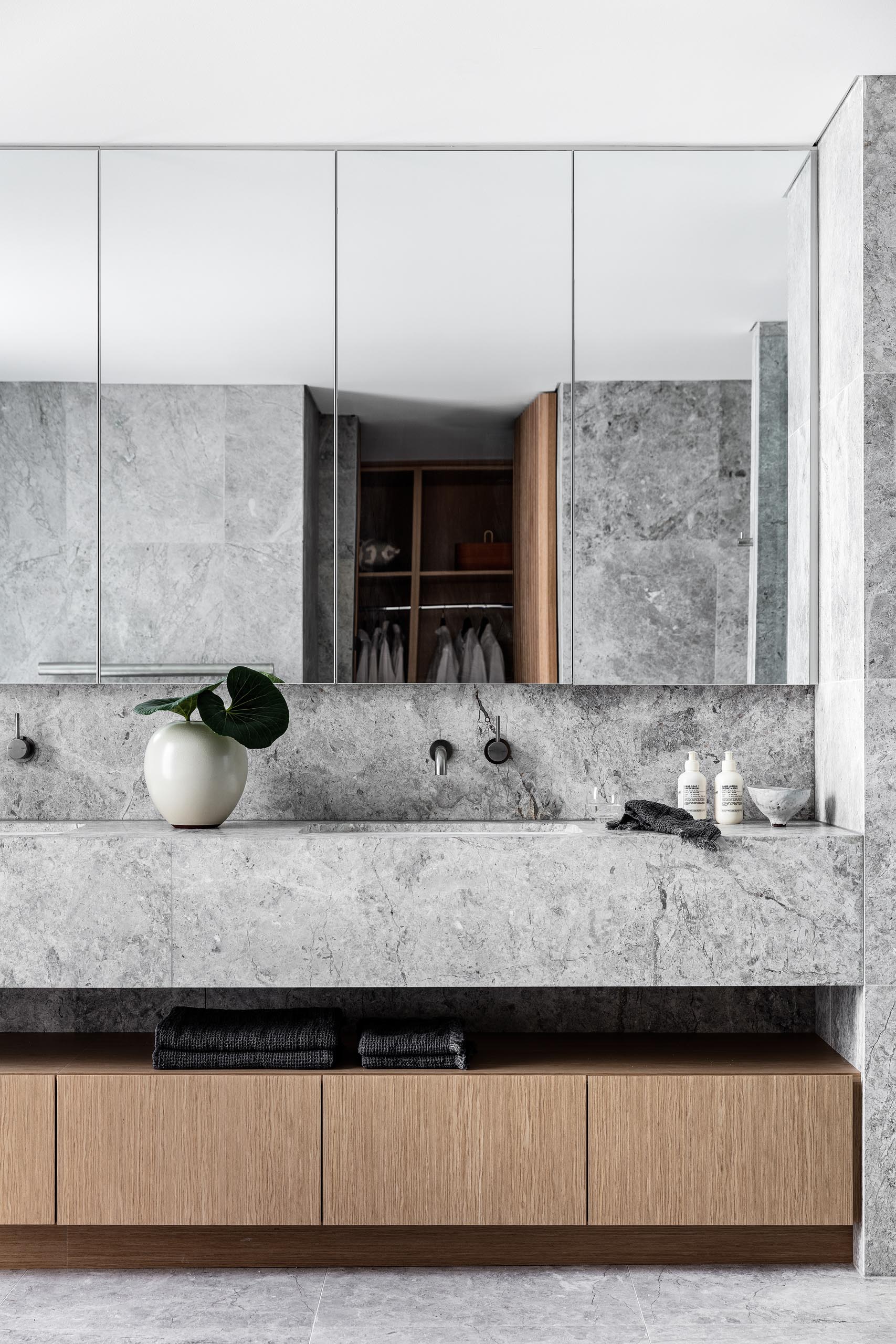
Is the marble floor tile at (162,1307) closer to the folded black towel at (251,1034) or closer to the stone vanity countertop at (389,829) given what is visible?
the folded black towel at (251,1034)

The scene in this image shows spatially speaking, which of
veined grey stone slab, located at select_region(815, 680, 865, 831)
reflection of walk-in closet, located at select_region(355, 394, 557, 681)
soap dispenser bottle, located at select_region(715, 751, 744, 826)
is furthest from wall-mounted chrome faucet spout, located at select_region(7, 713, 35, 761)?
veined grey stone slab, located at select_region(815, 680, 865, 831)

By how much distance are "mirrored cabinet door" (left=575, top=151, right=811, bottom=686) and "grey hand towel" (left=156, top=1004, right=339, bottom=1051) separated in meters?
1.02

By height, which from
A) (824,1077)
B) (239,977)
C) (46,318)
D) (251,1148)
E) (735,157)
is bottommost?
(251,1148)

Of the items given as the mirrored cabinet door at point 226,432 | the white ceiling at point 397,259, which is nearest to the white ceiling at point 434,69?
the white ceiling at point 397,259

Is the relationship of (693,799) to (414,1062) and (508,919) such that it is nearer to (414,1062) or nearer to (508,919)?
(508,919)

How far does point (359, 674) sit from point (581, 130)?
1.42m

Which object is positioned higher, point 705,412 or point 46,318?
point 46,318

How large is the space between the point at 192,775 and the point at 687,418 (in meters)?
1.47

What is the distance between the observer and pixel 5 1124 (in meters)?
2.34

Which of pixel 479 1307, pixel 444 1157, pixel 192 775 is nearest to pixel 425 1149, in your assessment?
pixel 444 1157

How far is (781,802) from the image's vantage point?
252cm

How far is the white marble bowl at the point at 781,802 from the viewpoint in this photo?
8.29 feet

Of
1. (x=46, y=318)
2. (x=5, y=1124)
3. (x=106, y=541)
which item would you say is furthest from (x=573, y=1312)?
(x=46, y=318)

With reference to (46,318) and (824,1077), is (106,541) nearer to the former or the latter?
(46,318)
